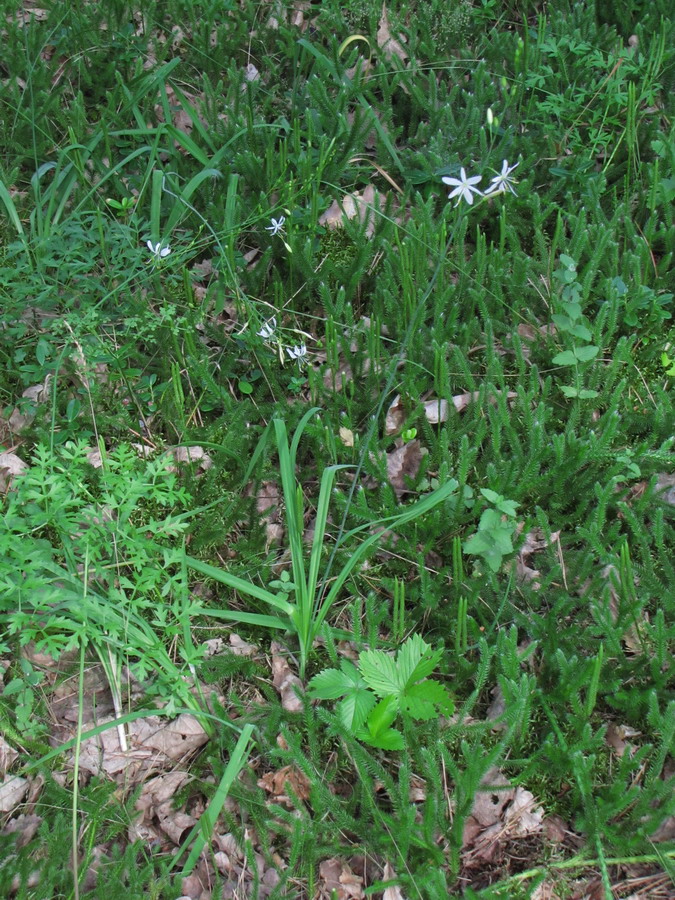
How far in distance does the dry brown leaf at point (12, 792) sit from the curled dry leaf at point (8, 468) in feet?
3.73

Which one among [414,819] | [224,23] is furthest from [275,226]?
[414,819]

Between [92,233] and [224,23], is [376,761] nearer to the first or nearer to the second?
[92,233]

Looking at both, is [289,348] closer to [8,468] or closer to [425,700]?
[8,468]

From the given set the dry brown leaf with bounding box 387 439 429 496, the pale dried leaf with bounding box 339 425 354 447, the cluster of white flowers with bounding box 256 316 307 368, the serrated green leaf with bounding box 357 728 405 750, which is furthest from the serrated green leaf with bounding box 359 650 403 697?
the cluster of white flowers with bounding box 256 316 307 368

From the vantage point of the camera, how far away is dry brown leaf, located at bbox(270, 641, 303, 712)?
2.64m

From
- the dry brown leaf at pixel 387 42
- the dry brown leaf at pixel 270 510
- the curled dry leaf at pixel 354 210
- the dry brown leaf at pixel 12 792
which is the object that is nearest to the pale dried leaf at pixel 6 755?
the dry brown leaf at pixel 12 792

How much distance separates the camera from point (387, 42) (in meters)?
4.55

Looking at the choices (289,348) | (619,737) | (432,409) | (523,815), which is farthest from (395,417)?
(523,815)

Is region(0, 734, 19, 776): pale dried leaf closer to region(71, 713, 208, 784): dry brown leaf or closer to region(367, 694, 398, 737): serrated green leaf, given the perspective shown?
region(71, 713, 208, 784): dry brown leaf

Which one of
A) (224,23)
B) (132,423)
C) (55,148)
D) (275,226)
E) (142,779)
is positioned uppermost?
(224,23)

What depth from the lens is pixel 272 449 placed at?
3.19m

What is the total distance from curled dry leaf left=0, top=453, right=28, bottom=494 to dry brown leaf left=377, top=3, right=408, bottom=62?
127 inches

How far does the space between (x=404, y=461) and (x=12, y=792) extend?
1.90 metres

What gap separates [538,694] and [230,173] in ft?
9.71
